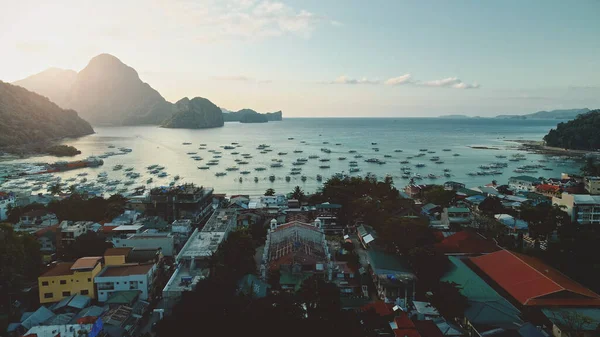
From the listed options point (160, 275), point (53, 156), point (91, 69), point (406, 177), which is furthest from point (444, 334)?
point (91, 69)

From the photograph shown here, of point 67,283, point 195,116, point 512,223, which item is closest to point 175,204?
point 67,283

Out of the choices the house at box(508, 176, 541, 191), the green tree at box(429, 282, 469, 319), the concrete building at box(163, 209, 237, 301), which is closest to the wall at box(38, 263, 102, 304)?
the concrete building at box(163, 209, 237, 301)

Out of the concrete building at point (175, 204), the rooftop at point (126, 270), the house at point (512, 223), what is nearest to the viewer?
the rooftop at point (126, 270)

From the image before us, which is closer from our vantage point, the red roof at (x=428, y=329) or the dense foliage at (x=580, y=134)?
the red roof at (x=428, y=329)

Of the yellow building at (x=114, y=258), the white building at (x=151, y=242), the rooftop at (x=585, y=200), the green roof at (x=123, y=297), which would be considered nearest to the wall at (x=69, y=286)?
the green roof at (x=123, y=297)

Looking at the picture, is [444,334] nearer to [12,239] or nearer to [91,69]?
[12,239]

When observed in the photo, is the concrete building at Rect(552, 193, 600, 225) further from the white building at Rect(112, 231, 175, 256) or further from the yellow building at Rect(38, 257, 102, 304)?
the yellow building at Rect(38, 257, 102, 304)

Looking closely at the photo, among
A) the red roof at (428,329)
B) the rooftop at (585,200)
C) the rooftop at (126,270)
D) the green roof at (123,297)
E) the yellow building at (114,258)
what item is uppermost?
the rooftop at (585,200)

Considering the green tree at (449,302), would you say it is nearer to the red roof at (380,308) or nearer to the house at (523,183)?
the red roof at (380,308)
